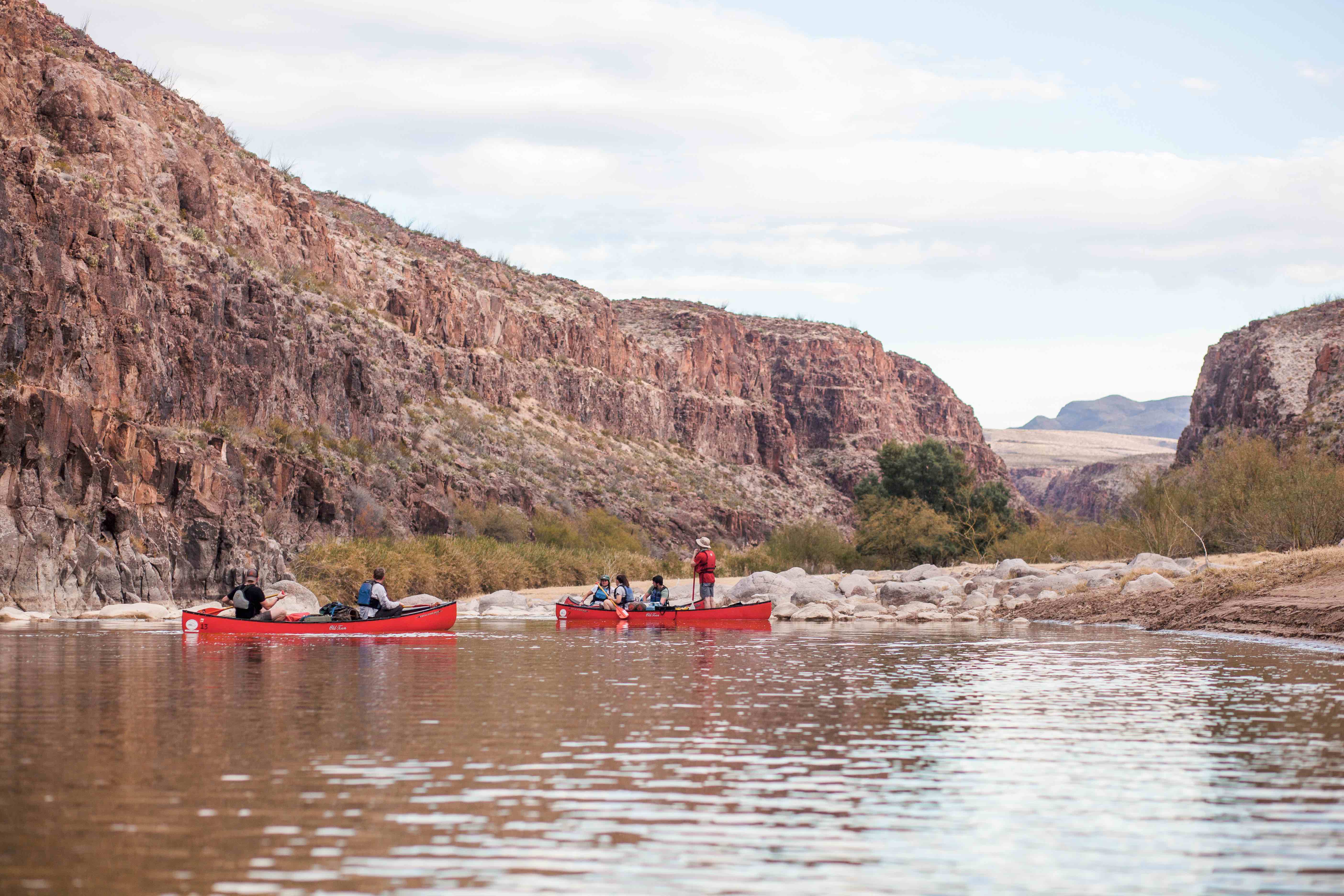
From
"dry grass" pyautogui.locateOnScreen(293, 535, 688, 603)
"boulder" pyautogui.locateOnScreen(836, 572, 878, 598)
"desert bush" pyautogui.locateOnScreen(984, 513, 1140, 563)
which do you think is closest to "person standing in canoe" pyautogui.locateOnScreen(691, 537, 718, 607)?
"boulder" pyautogui.locateOnScreen(836, 572, 878, 598)

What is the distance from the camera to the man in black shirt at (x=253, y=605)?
85.7ft

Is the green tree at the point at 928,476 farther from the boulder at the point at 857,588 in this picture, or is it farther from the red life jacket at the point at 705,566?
the red life jacket at the point at 705,566

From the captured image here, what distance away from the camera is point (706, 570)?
110ft

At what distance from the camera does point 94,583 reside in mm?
35062

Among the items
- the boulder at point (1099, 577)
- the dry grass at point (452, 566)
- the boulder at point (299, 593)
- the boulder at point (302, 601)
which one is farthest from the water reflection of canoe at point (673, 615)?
the dry grass at point (452, 566)

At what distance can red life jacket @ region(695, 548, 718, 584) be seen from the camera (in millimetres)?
33188

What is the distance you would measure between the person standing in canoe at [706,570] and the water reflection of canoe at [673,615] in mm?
1110

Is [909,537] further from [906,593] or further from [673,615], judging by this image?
[673,615]

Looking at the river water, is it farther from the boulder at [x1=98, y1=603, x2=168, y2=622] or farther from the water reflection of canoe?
the boulder at [x1=98, y1=603, x2=168, y2=622]

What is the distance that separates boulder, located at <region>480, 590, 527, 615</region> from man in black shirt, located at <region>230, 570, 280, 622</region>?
14398mm

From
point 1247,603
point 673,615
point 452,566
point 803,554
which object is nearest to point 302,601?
point 673,615

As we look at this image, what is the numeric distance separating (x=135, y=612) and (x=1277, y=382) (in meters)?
85.8

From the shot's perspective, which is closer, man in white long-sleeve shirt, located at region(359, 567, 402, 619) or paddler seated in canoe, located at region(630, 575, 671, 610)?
man in white long-sleeve shirt, located at region(359, 567, 402, 619)

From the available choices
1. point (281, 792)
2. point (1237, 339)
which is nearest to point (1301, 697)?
point (281, 792)
